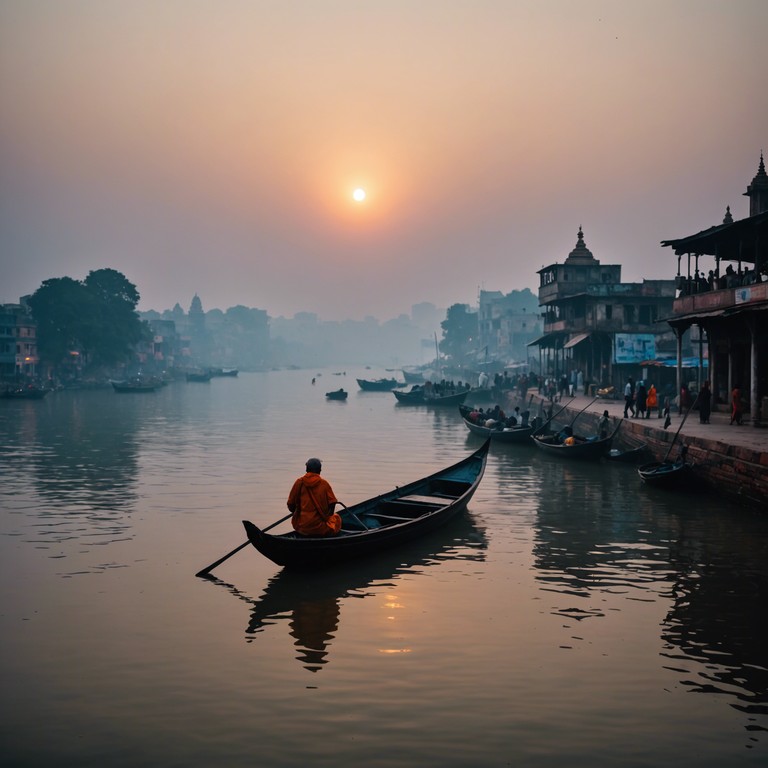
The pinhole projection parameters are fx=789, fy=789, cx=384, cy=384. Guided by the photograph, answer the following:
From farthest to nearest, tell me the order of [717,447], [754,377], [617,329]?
[617,329] < [754,377] < [717,447]

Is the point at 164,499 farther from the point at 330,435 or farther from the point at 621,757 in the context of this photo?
the point at 330,435

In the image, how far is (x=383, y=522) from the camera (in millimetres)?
16609

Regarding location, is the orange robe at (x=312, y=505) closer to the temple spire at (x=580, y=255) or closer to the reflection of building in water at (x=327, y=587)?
the reflection of building in water at (x=327, y=587)

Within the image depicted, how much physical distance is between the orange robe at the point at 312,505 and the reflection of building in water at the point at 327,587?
0.93 metres

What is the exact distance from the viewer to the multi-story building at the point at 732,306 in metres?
25.5

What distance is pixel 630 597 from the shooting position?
12.7 metres

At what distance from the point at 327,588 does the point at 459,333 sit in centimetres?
14487

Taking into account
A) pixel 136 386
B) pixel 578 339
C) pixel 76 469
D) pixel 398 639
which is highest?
pixel 578 339

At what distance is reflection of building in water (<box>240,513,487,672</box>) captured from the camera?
11.1 m

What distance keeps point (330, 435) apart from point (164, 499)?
68.5 feet

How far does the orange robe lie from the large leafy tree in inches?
3257

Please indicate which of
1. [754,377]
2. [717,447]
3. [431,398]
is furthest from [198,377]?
[717,447]

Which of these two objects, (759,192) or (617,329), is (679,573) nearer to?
(617,329)

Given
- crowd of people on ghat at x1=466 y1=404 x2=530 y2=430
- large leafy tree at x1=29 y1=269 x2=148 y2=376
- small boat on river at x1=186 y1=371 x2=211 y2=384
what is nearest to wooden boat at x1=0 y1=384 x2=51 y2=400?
large leafy tree at x1=29 y1=269 x2=148 y2=376
